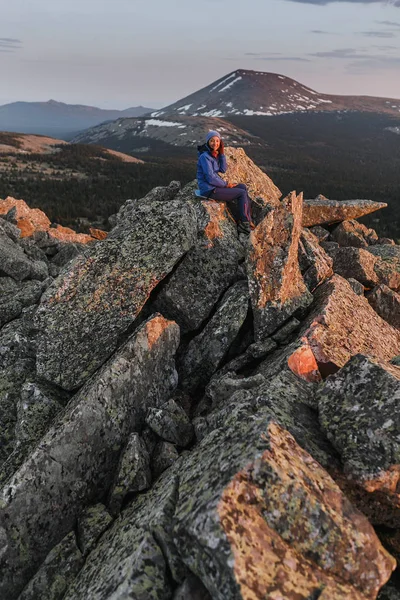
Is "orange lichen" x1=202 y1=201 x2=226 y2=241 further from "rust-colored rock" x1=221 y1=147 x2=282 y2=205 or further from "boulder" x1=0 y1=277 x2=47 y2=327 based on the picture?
"boulder" x1=0 y1=277 x2=47 y2=327

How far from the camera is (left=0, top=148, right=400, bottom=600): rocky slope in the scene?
15.6 ft

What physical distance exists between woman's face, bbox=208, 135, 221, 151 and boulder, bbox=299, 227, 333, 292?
3.86 meters

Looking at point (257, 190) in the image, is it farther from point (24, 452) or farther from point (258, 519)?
point (258, 519)

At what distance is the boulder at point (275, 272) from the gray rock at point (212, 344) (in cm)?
44

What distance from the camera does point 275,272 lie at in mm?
9977

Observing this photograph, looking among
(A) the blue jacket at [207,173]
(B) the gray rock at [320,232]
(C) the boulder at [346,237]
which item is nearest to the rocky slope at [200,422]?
(A) the blue jacket at [207,173]

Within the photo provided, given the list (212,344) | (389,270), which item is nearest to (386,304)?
(389,270)

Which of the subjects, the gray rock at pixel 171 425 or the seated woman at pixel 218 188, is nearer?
the gray rock at pixel 171 425

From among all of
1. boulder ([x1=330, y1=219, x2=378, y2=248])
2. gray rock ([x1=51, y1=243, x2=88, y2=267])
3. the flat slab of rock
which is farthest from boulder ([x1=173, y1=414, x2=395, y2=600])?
gray rock ([x1=51, y1=243, x2=88, y2=267])

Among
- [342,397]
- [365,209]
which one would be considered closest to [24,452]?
[342,397]

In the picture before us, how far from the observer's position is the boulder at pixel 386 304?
510 inches

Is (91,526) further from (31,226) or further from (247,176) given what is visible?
(31,226)

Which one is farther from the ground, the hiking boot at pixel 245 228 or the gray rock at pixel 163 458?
the hiking boot at pixel 245 228

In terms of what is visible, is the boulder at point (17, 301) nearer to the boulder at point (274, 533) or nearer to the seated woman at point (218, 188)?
the seated woman at point (218, 188)
